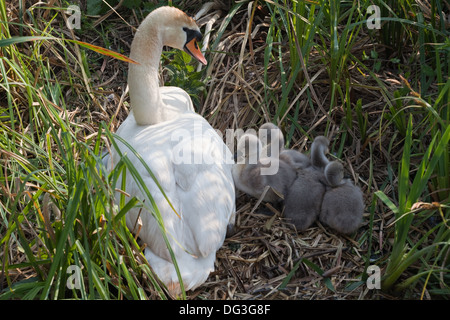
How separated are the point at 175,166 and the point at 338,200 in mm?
1047

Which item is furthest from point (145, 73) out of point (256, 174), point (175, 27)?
point (256, 174)

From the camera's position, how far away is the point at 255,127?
15.1 feet

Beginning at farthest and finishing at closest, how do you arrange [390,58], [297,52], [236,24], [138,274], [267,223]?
[236,24] → [390,58] → [297,52] → [267,223] → [138,274]

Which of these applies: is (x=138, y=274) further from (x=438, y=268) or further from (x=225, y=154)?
(x=438, y=268)

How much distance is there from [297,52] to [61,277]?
2287mm

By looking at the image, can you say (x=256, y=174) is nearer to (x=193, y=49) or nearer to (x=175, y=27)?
(x=193, y=49)

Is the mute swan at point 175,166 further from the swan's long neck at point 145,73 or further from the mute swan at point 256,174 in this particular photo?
the mute swan at point 256,174

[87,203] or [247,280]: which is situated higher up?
[87,203]

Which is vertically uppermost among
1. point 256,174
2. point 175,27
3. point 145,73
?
point 175,27

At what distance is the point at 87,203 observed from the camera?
3.04 metres

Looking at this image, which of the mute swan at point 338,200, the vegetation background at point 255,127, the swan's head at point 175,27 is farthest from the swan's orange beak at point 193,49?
the mute swan at point 338,200

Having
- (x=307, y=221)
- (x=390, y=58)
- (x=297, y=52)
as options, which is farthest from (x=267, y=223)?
(x=390, y=58)

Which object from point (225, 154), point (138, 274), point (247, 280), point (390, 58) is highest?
point (390, 58)

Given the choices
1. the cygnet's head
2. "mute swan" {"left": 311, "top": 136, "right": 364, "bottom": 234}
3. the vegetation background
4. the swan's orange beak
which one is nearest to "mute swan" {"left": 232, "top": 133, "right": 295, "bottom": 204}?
the cygnet's head
